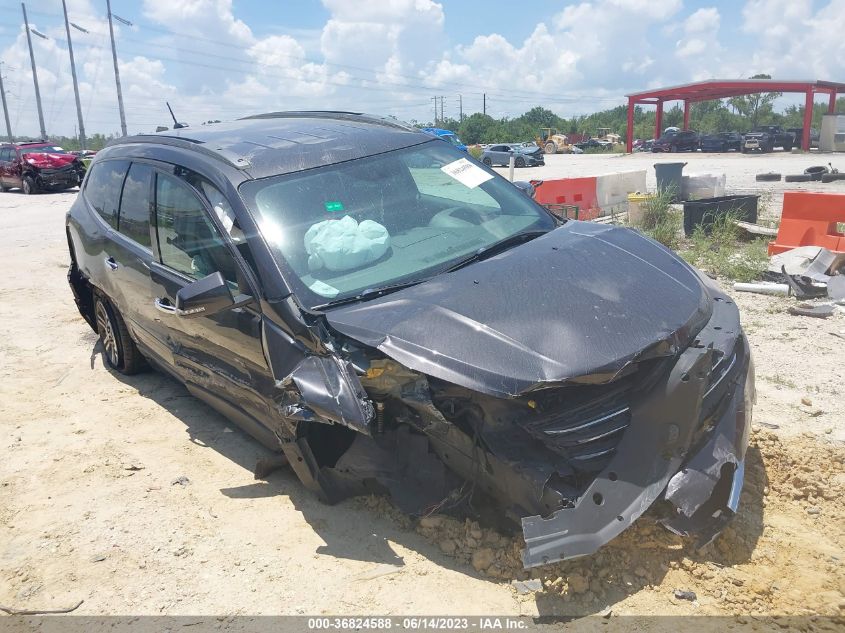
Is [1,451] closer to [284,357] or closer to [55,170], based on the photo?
[284,357]

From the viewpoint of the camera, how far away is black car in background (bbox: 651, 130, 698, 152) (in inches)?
1645

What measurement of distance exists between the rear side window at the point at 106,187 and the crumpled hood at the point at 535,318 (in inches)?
109

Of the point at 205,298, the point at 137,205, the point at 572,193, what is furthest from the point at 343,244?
the point at 572,193

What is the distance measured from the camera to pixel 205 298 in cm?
311

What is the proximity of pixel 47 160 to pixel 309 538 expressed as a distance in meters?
24.0

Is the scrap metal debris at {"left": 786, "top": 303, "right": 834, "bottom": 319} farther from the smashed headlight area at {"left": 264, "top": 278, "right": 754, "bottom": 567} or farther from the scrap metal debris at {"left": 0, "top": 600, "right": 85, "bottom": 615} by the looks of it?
the scrap metal debris at {"left": 0, "top": 600, "right": 85, "bottom": 615}

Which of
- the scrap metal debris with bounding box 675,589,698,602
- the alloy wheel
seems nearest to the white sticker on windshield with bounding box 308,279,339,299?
the scrap metal debris with bounding box 675,589,698,602

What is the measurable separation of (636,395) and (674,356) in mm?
222

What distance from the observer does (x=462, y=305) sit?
2.88 m

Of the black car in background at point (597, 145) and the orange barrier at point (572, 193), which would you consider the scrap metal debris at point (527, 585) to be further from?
the black car in background at point (597, 145)

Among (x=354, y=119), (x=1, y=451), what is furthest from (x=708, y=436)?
(x=1, y=451)

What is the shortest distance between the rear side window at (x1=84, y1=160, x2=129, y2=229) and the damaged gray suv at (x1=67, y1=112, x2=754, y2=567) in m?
0.51

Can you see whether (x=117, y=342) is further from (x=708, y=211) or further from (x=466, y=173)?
(x=708, y=211)

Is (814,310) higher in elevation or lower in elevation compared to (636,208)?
lower
